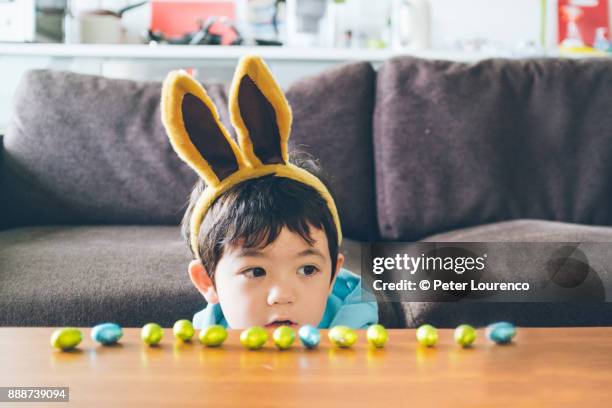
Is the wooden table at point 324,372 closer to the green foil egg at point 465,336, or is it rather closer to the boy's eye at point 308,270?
the green foil egg at point 465,336

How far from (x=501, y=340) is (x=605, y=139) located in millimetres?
1115

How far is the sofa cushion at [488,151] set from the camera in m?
1.53

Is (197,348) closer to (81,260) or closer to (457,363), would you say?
(457,363)

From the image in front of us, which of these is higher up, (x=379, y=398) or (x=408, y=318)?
(x=379, y=398)

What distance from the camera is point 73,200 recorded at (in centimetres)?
158

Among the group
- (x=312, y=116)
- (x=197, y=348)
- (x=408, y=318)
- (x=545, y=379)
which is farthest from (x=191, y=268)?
(x=312, y=116)

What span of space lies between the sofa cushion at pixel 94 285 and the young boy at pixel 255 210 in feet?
0.83

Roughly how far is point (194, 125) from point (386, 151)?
893 mm

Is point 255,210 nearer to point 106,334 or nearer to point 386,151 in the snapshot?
point 106,334

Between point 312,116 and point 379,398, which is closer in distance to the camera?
point 379,398

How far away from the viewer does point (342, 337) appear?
0.61 m

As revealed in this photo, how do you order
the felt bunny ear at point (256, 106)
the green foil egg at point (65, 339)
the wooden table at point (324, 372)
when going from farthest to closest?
the felt bunny ear at point (256, 106)
the green foil egg at point (65, 339)
the wooden table at point (324, 372)

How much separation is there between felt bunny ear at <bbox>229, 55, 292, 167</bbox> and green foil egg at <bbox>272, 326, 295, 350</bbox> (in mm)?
245

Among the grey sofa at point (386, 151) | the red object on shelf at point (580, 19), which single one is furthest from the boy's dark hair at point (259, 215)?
the red object on shelf at point (580, 19)
